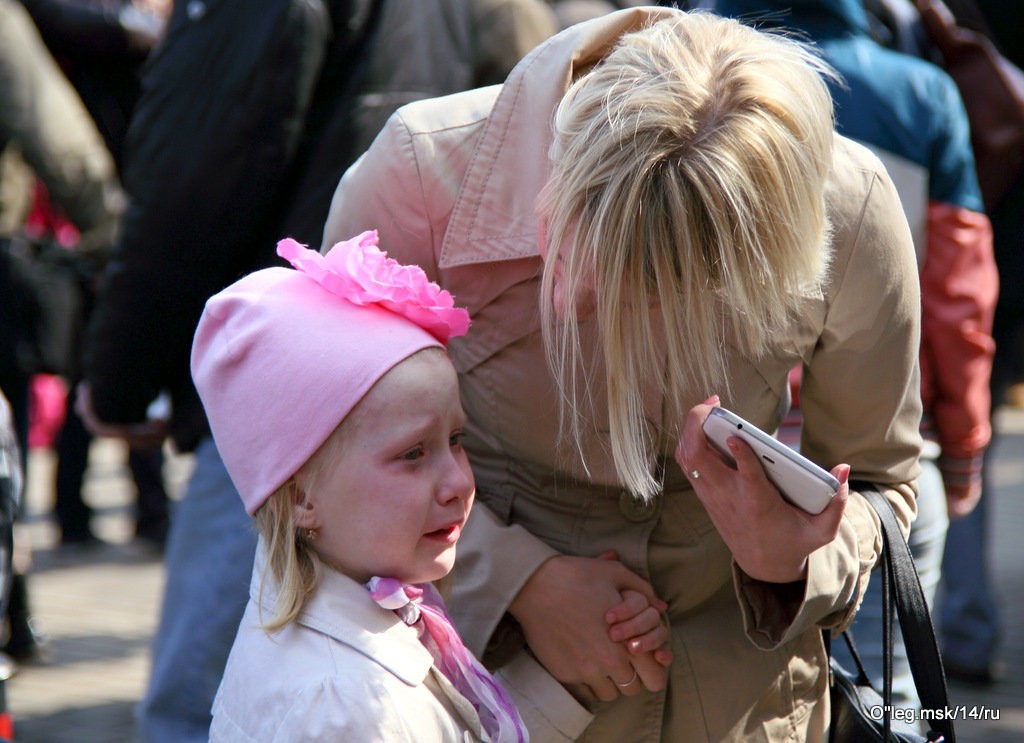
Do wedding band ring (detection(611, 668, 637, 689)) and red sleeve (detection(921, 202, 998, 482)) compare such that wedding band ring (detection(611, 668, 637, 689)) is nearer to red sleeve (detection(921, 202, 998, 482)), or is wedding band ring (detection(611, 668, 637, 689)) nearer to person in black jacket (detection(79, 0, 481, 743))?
person in black jacket (detection(79, 0, 481, 743))

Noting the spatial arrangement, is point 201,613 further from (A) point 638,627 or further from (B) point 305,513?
(A) point 638,627

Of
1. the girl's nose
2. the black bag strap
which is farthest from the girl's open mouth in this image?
the black bag strap

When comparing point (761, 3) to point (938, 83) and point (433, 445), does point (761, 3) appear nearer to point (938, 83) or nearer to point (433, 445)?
point (938, 83)

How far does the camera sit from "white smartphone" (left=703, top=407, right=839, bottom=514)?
1.38 metres

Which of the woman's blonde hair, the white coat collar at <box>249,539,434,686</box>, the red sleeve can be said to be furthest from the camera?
the red sleeve

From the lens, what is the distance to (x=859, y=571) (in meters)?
1.65

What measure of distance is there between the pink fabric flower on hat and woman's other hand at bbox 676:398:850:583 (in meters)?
0.35

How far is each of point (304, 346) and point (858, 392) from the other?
77cm

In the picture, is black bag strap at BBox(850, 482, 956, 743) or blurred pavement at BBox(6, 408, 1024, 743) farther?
blurred pavement at BBox(6, 408, 1024, 743)

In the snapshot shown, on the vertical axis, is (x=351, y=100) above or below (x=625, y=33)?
below

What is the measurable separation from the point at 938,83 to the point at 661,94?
1407 millimetres

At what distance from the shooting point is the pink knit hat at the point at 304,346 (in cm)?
150

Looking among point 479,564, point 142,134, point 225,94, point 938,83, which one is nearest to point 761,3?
point 938,83

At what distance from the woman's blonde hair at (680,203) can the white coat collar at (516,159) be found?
0.32 ft
